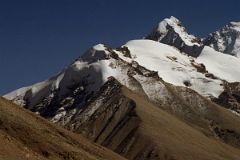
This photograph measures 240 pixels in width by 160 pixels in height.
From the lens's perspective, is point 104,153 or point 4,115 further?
point 104,153

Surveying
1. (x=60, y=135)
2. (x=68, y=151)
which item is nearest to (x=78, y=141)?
(x=60, y=135)

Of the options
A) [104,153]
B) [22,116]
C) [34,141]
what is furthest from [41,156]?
[104,153]

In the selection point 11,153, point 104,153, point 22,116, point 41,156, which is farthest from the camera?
point 104,153

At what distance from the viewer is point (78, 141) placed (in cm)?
9875

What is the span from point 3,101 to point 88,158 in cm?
1381

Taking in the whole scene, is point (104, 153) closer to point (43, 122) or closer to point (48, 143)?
point (43, 122)

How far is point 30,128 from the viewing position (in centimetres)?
8869

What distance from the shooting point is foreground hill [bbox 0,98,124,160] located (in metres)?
81.4

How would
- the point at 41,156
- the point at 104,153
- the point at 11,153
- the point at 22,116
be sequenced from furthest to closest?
the point at 104,153 → the point at 22,116 → the point at 41,156 → the point at 11,153

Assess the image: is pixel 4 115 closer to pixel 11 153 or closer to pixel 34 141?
pixel 34 141

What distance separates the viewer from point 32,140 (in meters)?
86.8

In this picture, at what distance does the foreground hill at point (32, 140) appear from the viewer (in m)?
81.4

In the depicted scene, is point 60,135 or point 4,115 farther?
point 60,135

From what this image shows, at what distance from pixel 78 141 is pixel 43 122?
496 centimetres
